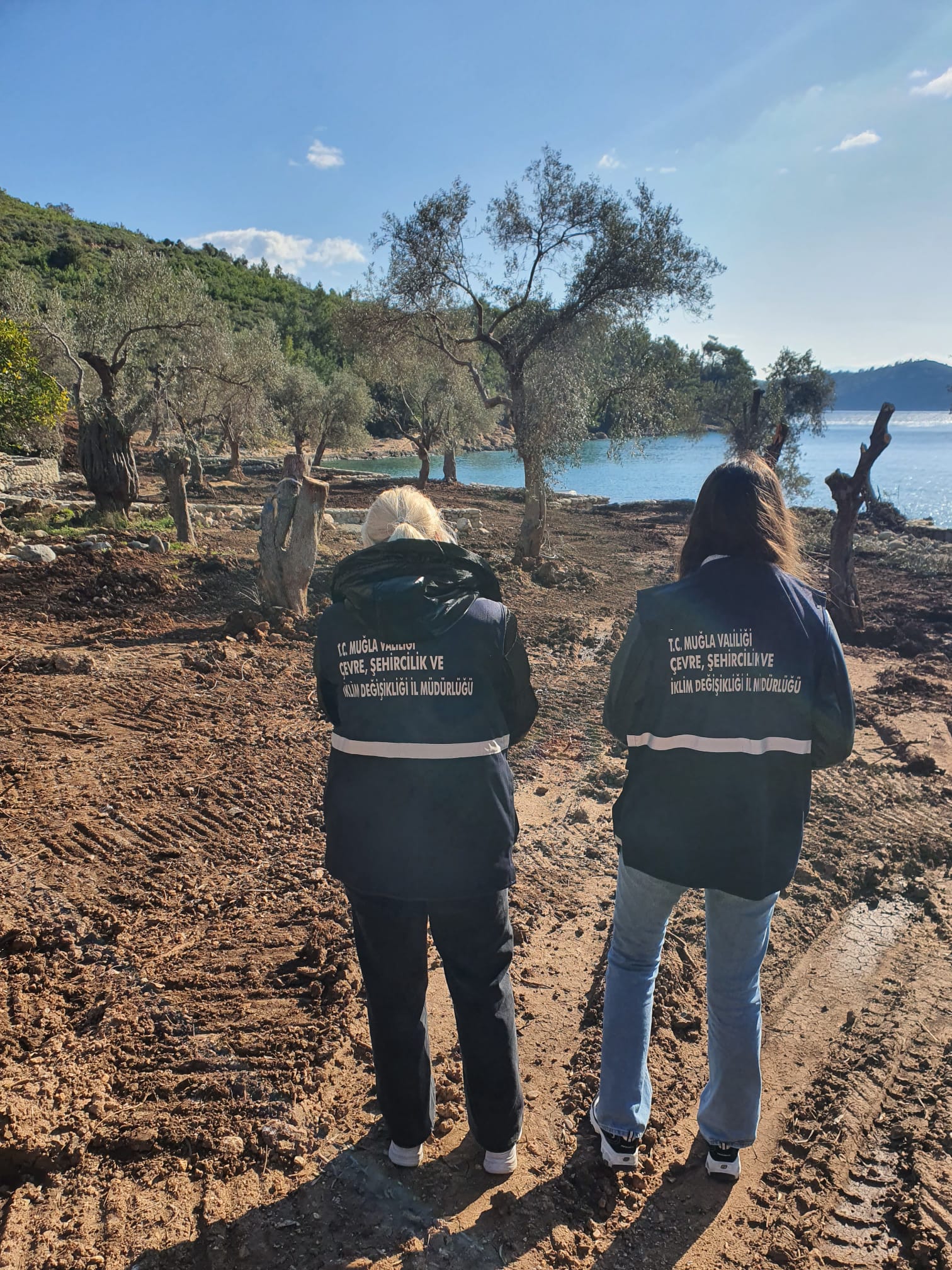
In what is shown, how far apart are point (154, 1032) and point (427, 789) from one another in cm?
171

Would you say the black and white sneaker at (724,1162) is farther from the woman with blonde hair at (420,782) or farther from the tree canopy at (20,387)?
the tree canopy at (20,387)

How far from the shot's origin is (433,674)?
6.35 feet

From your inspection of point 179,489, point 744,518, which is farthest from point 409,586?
point 179,489

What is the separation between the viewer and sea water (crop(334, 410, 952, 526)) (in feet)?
103

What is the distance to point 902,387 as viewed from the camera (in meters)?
162

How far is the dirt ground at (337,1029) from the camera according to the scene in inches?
81.7


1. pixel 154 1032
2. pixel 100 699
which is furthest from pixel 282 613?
pixel 154 1032

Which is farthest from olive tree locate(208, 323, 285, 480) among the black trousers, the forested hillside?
the black trousers

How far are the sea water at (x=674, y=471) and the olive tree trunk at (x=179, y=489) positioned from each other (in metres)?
6.79

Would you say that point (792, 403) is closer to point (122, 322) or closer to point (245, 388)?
point (245, 388)

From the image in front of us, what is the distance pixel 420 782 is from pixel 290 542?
6576mm

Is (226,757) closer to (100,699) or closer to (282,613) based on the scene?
(100,699)

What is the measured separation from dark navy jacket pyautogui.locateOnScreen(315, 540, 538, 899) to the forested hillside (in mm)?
42548

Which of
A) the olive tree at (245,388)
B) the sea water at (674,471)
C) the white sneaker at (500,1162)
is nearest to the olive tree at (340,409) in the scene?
the olive tree at (245,388)
